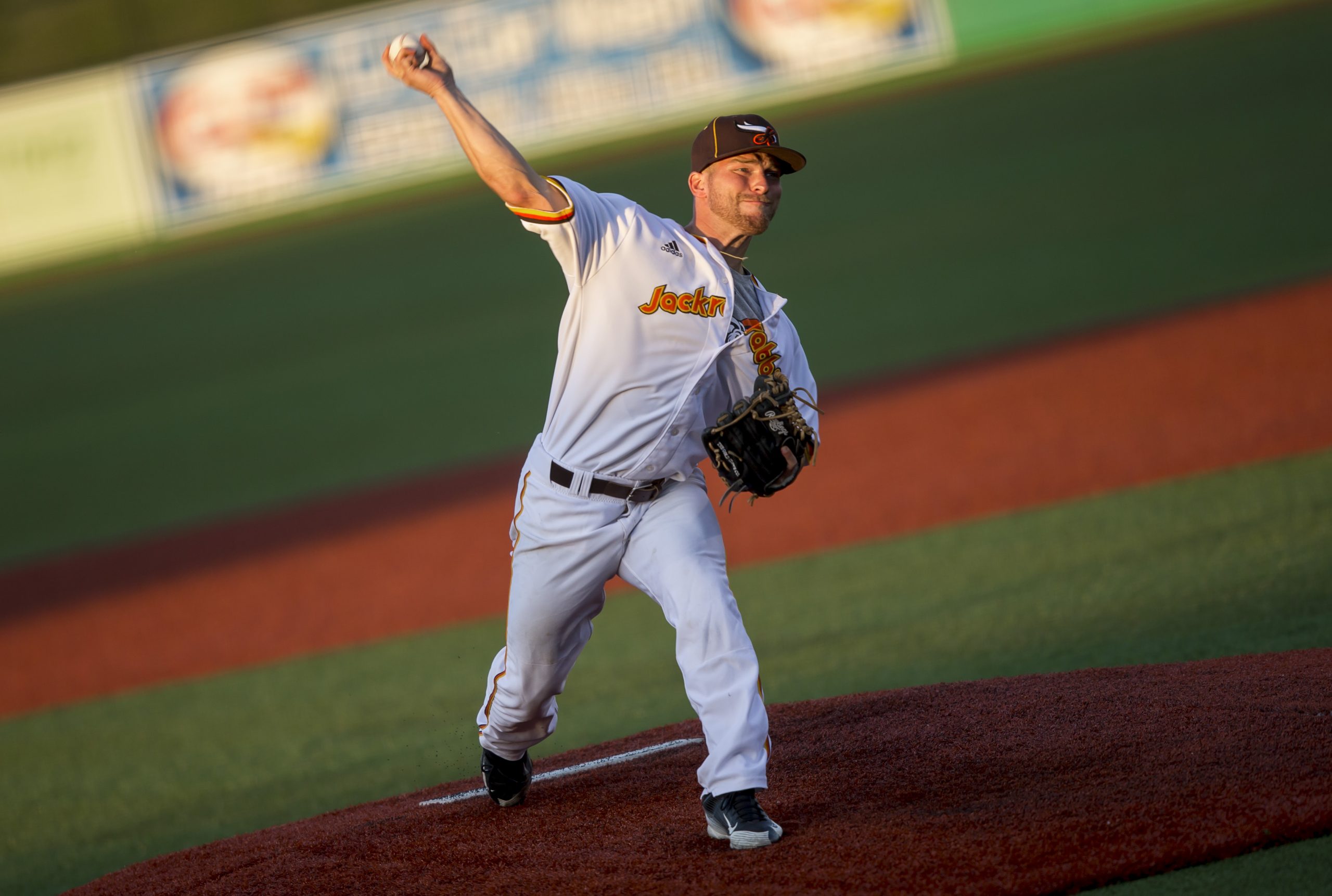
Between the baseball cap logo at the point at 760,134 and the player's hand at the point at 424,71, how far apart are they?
0.84 m

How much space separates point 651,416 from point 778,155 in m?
0.84

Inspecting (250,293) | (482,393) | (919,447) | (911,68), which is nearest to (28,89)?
(250,293)

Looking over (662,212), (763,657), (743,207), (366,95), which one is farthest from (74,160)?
(743,207)

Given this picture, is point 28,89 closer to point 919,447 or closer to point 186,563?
point 186,563

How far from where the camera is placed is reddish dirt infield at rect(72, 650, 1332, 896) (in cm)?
317

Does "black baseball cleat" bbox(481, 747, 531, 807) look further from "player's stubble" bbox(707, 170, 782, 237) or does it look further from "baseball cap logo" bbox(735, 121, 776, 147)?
"baseball cap logo" bbox(735, 121, 776, 147)

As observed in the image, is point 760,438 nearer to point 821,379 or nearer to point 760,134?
point 760,134

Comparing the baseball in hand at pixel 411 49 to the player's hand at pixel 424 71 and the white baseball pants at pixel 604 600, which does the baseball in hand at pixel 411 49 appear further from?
the white baseball pants at pixel 604 600

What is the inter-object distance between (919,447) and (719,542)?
6.75 m

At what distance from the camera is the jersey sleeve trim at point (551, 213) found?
11.6ft

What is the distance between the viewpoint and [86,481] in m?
15.4

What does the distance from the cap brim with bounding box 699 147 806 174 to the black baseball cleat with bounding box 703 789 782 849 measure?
171 centimetres

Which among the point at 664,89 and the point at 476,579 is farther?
the point at 664,89

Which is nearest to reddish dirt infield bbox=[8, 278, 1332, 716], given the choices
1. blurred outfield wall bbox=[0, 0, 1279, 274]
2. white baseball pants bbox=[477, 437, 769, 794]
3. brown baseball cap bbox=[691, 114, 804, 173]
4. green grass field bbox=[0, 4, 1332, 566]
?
green grass field bbox=[0, 4, 1332, 566]
